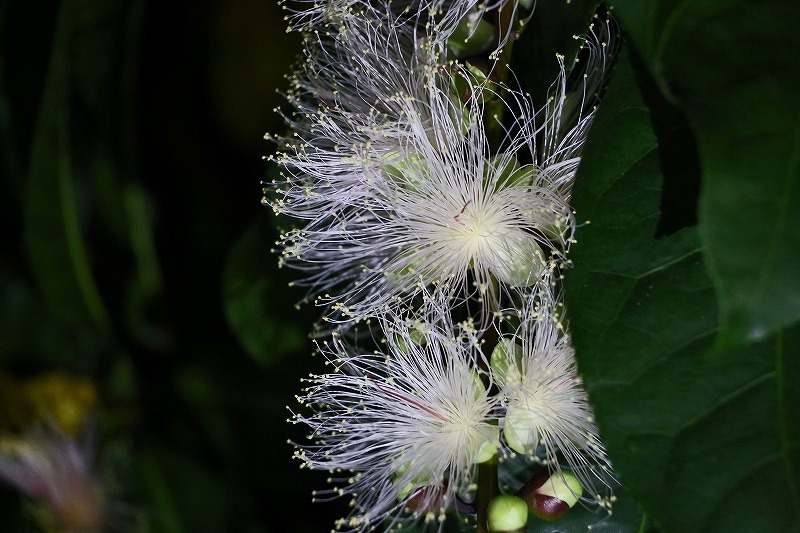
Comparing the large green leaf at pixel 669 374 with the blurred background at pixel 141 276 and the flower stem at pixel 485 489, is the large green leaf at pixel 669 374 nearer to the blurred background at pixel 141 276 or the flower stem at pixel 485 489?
the flower stem at pixel 485 489

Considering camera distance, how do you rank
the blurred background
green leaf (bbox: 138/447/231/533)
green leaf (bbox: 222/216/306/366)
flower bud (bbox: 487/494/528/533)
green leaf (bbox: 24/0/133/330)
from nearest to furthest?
1. flower bud (bbox: 487/494/528/533)
2. green leaf (bbox: 222/216/306/366)
3. green leaf (bbox: 24/0/133/330)
4. the blurred background
5. green leaf (bbox: 138/447/231/533)

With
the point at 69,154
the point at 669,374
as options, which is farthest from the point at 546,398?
the point at 69,154

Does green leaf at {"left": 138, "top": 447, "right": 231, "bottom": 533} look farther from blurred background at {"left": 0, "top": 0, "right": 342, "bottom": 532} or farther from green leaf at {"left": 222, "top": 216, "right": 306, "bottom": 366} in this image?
green leaf at {"left": 222, "top": 216, "right": 306, "bottom": 366}

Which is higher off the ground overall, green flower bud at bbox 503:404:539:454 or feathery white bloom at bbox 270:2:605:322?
feathery white bloom at bbox 270:2:605:322

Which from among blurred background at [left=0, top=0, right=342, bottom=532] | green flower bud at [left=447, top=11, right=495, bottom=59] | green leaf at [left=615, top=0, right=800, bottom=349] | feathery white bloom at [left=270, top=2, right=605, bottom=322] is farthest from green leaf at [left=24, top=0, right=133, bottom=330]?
green leaf at [left=615, top=0, right=800, bottom=349]

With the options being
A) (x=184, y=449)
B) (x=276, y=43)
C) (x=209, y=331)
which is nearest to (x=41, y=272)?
(x=209, y=331)

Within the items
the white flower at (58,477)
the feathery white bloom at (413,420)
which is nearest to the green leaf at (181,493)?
the white flower at (58,477)

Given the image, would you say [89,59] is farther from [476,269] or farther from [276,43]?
[476,269]
